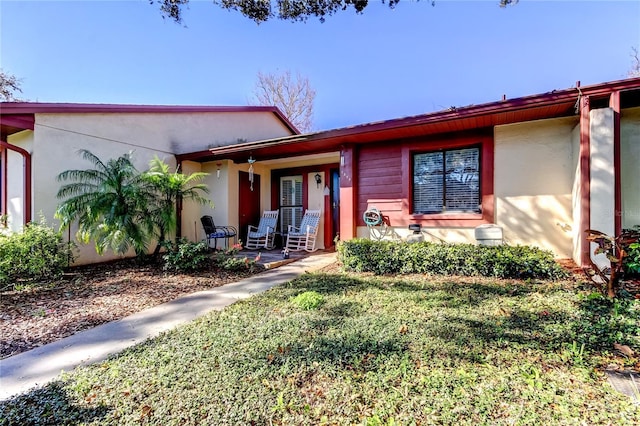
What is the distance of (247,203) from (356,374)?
7422 millimetres

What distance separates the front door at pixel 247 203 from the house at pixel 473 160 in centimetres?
35

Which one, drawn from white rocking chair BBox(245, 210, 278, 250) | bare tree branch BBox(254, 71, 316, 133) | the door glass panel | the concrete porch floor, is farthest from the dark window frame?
bare tree branch BBox(254, 71, 316, 133)

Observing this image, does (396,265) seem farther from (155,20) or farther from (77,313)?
(155,20)

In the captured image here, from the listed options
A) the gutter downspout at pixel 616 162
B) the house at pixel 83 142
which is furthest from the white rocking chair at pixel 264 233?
the gutter downspout at pixel 616 162

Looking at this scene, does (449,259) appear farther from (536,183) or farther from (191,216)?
(191,216)

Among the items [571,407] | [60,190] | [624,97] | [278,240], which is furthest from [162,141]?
[624,97]

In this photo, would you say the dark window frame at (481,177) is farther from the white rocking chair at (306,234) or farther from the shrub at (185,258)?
the shrub at (185,258)

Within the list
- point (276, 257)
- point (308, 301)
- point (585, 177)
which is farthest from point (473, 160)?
point (276, 257)

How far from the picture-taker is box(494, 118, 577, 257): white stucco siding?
4953mm

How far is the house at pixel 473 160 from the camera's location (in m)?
4.18

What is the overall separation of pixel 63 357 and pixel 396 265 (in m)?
4.46

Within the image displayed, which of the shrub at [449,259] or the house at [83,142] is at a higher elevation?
the house at [83,142]

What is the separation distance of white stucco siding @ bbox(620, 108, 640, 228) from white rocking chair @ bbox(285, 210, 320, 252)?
621 centimetres

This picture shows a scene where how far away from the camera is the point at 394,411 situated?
1699 mm
